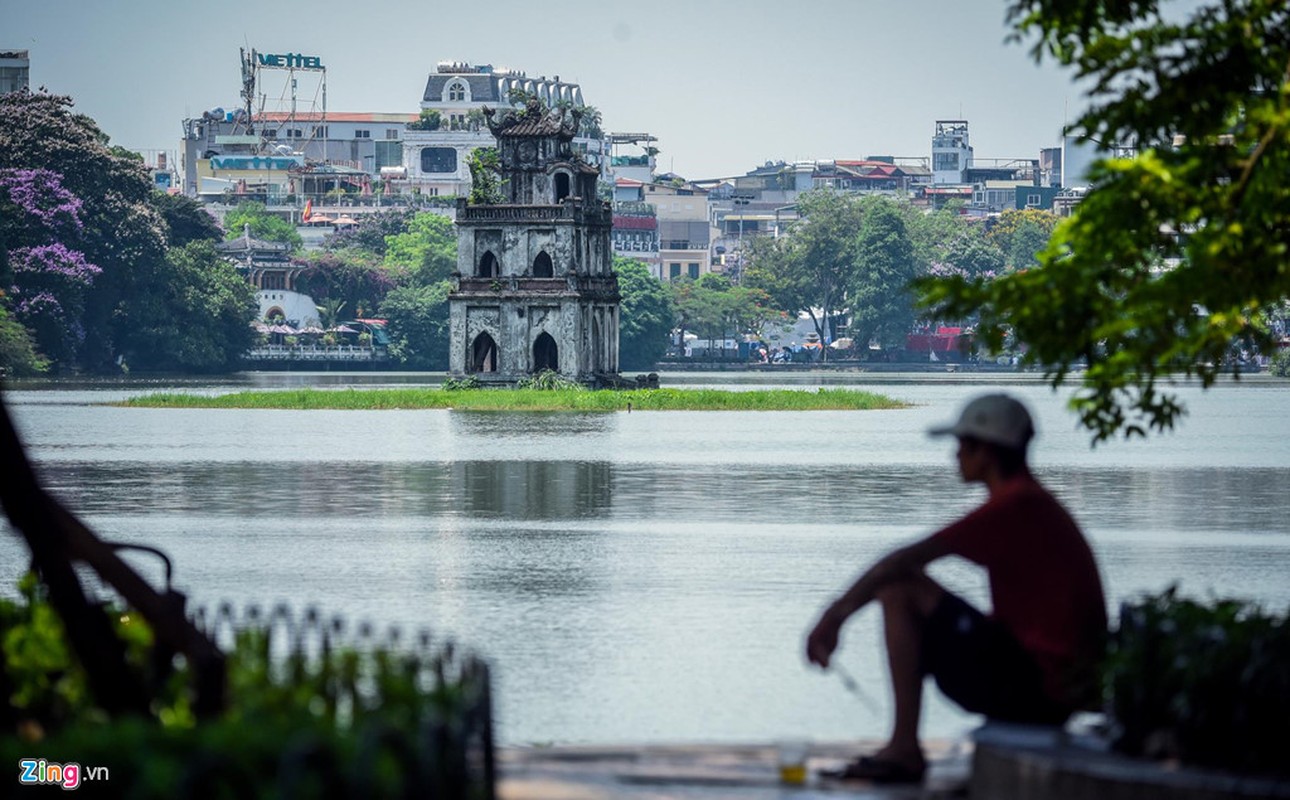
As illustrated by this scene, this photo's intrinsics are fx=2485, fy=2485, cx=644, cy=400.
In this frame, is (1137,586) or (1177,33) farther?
(1137,586)

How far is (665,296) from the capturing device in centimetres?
15775

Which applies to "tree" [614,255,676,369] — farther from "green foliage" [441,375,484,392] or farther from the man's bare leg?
the man's bare leg

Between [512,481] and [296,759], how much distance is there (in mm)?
33809

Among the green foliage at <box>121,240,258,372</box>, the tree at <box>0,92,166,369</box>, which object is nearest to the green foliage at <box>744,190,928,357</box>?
the green foliage at <box>121,240,258,372</box>

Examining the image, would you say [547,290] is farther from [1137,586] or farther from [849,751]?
[849,751]

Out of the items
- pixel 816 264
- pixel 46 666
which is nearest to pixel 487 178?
pixel 46 666

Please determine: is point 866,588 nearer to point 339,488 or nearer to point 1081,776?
point 1081,776

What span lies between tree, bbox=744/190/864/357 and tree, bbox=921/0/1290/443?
171322 millimetres

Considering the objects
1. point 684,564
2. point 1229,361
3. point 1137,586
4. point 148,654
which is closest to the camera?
point 148,654

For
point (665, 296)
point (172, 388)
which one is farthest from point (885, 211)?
point (172, 388)

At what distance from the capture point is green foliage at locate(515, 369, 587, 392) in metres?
89.9

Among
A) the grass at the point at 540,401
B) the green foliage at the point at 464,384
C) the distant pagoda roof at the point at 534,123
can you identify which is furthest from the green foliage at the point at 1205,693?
the distant pagoda roof at the point at 534,123

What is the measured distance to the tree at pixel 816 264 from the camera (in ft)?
610

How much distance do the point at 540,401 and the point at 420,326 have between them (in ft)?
241
